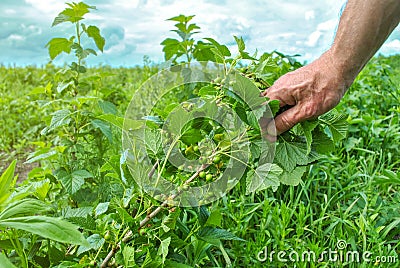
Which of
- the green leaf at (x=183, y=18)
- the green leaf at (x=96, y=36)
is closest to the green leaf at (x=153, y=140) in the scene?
the green leaf at (x=96, y=36)

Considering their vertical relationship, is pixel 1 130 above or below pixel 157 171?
below

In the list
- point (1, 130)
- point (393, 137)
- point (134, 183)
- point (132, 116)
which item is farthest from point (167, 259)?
point (1, 130)

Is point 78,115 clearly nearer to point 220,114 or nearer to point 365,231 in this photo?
point 220,114

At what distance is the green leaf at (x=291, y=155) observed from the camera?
4.99 ft

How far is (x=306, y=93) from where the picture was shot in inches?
60.9

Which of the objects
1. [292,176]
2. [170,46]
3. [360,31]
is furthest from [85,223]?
[170,46]

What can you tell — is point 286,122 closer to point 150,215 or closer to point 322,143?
point 322,143

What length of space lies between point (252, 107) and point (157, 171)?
0.38 meters

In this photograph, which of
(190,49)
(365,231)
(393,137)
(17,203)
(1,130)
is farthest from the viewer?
(1,130)

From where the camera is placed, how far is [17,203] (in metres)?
1.15

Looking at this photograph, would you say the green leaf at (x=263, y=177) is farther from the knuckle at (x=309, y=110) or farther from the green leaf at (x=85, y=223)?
the green leaf at (x=85, y=223)

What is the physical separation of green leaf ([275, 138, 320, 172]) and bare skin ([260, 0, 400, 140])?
0.05 meters

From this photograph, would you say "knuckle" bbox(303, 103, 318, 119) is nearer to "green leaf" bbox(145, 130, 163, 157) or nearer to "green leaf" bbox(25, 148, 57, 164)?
"green leaf" bbox(145, 130, 163, 157)

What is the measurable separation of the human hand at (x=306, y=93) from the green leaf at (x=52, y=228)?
2.50 ft
